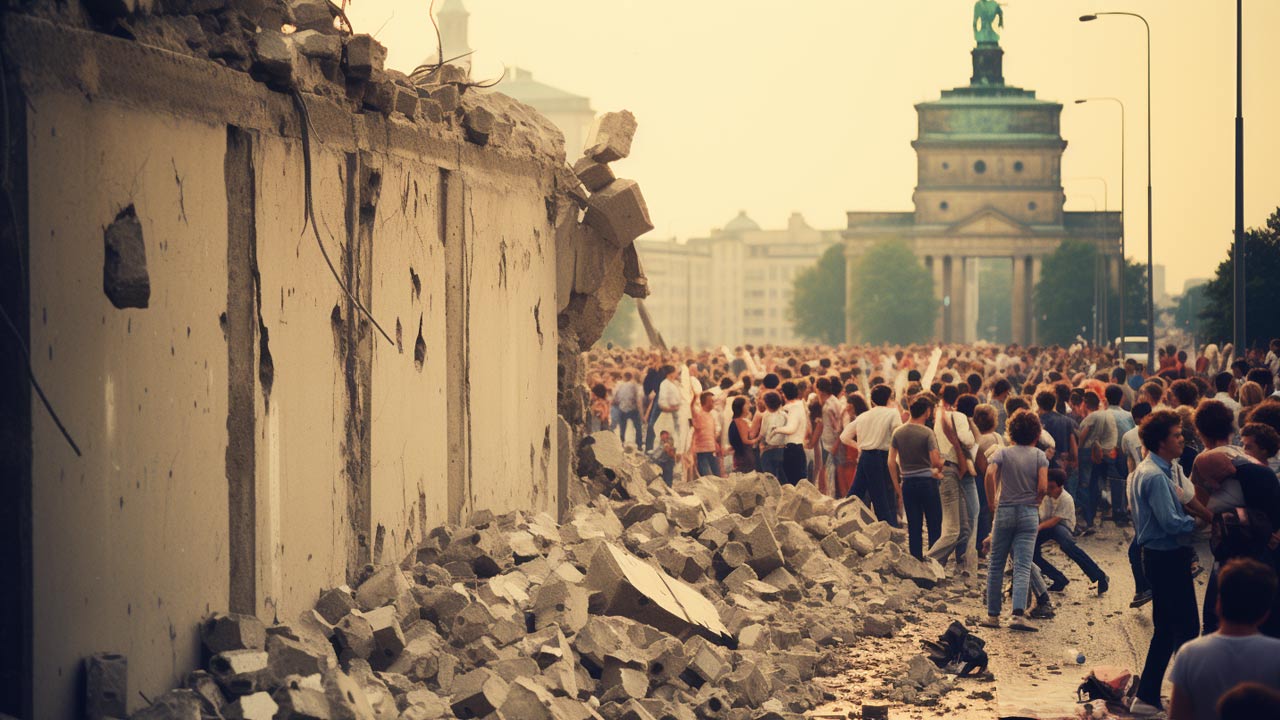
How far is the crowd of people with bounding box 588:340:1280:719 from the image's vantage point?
8.38 m

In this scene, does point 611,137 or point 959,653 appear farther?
point 611,137

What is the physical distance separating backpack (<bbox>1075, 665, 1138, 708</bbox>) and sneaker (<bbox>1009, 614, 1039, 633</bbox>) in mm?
2384

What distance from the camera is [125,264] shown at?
642cm

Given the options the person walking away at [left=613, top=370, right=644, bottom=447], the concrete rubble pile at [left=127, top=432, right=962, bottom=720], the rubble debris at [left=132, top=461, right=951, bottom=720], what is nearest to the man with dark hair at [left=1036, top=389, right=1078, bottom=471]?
the rubble debris at [left=132, top=461, right=951, bottom=720]

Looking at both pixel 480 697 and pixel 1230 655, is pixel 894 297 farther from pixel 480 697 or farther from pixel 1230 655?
pixel 1230 655

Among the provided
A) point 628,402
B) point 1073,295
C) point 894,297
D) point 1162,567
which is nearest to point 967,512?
point 1162,567

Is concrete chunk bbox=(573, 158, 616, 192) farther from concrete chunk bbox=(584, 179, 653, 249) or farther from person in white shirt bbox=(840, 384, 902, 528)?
person in white shirt bbox=(840, 384, 902, 528)

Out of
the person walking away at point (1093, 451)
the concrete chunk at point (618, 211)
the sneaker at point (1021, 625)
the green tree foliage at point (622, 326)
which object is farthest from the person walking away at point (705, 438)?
the green tree foliage at point (622, 326)

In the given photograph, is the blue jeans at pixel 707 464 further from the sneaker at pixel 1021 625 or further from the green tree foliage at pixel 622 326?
the green tree foliage at pixel 622 326

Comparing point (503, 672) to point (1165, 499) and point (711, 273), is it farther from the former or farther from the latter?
point (711, 273)

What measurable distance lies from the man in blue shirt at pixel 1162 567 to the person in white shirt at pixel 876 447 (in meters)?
5.90

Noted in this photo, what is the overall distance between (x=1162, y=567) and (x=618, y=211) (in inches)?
232

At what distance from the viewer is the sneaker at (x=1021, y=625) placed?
1180 cm

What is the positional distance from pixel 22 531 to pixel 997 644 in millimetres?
7189
